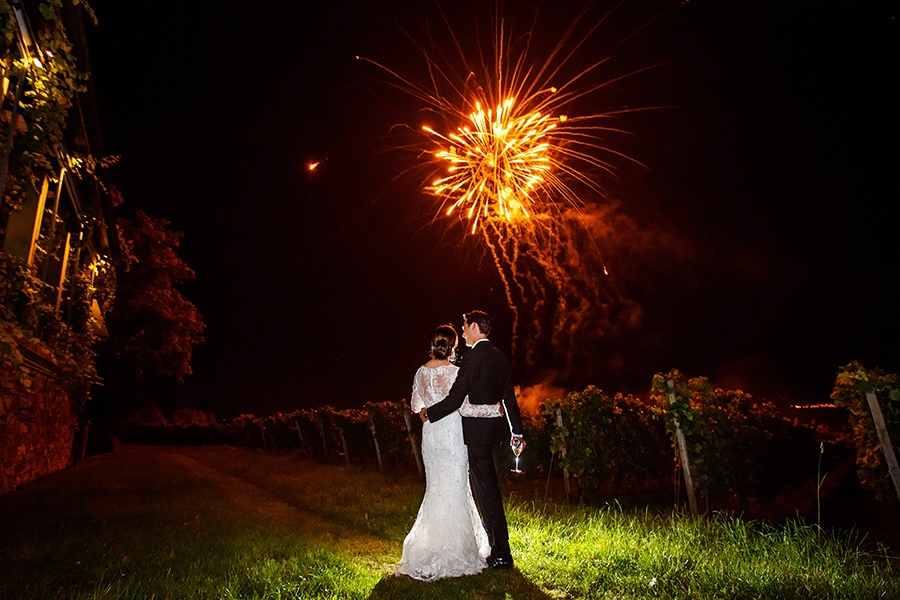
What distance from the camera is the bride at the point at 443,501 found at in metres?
4.24

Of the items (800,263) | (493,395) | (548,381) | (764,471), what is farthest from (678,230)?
(493,395)

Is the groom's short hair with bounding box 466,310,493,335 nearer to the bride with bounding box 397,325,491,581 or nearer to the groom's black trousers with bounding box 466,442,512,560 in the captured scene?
the bride with bounding box 397,325,491,581

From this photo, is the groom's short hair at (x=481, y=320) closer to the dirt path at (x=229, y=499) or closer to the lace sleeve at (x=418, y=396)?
the lace sleeve at (x=418, y=396)

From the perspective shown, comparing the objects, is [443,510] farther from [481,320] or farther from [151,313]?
[151,313]

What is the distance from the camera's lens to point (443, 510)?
445 centimetres

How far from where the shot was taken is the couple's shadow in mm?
3732

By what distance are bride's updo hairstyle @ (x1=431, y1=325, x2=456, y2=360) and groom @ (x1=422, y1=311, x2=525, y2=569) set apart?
0.86 feet

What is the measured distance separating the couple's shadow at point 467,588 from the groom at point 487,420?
303 millimetres

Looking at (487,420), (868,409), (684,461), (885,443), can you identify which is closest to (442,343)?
(487,420)

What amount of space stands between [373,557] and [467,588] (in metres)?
1.52

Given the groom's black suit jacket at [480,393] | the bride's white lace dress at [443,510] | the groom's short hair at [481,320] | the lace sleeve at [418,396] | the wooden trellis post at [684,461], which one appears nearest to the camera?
the bride's white lace dress at [443,510]

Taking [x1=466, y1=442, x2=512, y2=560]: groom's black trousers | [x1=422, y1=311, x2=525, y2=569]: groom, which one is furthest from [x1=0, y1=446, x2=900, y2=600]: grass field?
[x1=422, y1=311, x2=525, y2=569]: groom

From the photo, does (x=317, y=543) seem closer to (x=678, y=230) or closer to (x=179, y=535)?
(x=179, y=535)

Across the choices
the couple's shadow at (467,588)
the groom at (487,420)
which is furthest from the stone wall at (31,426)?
the groom at (487,420)
